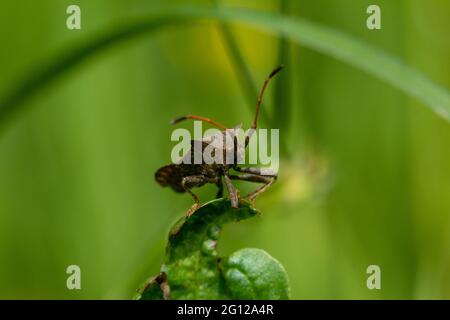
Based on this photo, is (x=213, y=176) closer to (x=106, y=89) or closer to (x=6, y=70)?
(x=106, y=89)

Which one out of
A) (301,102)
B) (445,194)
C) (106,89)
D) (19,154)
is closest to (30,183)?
(19,154)

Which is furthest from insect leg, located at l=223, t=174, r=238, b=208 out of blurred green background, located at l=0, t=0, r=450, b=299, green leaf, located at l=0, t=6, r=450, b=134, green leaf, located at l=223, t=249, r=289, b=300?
blurred green background, located at l=0, t=0, r=450, b=299

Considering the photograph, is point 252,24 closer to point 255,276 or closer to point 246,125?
point 255,276

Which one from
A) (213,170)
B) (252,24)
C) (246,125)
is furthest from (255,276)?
(246,125)

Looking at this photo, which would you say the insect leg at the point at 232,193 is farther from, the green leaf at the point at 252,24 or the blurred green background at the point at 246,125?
the blurred green background at the point at 246,125

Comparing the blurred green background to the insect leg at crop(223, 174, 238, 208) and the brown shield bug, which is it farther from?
the insect leg at crop(223, 174, 238, 208)
